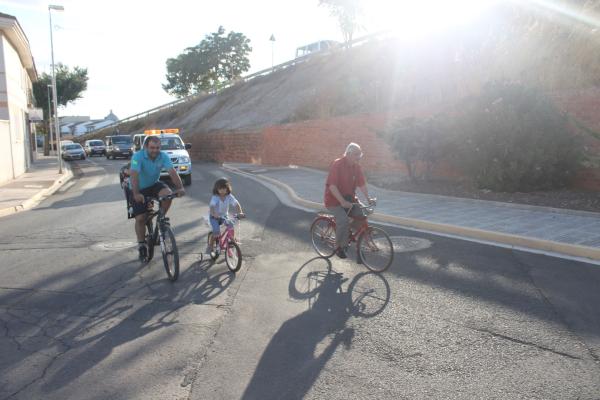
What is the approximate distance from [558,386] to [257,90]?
161 ft

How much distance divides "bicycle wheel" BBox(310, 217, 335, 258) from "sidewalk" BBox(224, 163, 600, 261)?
9.74 feet

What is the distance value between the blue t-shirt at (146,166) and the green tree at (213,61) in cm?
6962

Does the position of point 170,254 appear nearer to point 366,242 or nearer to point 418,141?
point 366,242

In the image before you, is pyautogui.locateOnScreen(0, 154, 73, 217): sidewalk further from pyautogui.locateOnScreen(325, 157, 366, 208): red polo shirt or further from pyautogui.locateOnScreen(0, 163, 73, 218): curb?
pyautogui.locateOnScreen(325, 157, 366, 208): red polo shirt

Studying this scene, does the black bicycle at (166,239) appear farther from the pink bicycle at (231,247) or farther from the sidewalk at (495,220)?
the sidewalk at (495,220)

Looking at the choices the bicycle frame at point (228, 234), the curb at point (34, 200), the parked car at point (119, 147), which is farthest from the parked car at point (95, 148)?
the bicycle frame at point (228, 234)

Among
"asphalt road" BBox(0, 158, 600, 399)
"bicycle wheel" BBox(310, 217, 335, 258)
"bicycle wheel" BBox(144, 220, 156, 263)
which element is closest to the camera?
"asphalt road" BBox(0, 158, 600, 399)

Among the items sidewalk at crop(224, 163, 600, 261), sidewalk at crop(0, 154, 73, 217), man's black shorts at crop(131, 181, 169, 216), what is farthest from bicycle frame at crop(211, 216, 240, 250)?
sidewalk at crop(0, 154, 73, 217)

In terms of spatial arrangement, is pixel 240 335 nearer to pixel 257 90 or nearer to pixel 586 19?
pixel 586 19

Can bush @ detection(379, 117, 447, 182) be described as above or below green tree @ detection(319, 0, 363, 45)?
below

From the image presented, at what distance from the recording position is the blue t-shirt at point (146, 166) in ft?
22.8

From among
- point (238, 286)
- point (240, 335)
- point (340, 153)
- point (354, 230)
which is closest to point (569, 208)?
point (354, 230)

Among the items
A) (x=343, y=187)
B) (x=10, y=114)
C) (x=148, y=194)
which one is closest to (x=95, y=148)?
(x=10, y=114)

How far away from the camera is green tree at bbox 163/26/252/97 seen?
248 feet
